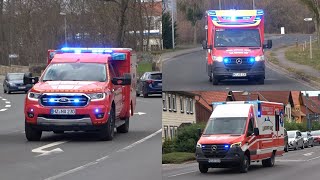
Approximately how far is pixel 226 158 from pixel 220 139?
0.89 feet

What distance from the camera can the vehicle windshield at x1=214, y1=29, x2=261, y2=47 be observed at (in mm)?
8266

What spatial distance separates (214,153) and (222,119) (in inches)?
17.1

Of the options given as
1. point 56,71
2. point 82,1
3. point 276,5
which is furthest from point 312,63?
point 82,1

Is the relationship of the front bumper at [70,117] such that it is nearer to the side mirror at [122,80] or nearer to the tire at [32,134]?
the tire at [32,134]

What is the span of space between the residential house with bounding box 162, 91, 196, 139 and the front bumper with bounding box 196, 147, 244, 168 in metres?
0.43

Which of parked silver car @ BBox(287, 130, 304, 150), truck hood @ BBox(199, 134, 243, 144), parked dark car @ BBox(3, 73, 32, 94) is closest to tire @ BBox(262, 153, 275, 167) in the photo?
parked silver car @ BBox(287, 130, 304, 150)

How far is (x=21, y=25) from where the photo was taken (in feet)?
178

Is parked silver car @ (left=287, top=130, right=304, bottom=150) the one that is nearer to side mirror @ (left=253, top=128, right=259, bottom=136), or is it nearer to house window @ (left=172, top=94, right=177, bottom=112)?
side mirror @ (left=253, top=128, right=259, bottom=136)

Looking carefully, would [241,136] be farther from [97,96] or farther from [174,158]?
[97,96]

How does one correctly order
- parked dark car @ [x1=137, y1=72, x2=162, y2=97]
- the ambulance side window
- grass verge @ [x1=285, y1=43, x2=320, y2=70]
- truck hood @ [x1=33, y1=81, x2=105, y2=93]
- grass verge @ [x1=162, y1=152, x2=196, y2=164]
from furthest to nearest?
truck hood @ [x1=33, y1=81, x2=105, y2=93], the ambulance side window, parked dark car @ [x1=137, y1=72, x2=162, y2=97], grass verge @ [x1=285, y1=43, x2=320, y2=70], grass verge @ [x1=162, y1=152, x2=196, y2=164]

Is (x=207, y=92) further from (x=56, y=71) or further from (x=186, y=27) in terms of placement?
(x=56, y=71)

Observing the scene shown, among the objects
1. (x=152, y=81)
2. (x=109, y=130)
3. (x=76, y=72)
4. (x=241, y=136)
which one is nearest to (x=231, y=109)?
(x=241, y=136)

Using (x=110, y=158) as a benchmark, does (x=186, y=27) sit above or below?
above

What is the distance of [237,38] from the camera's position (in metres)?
8.73
